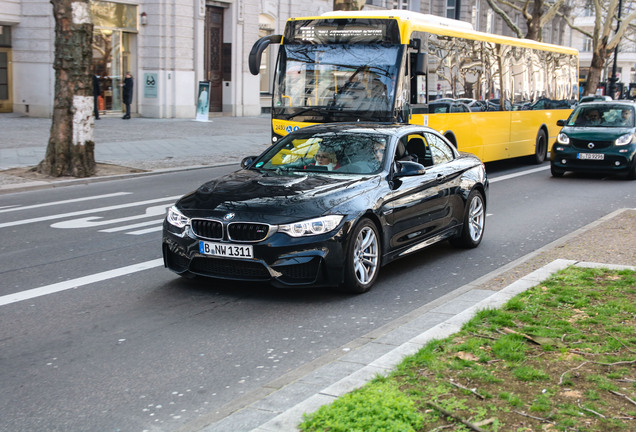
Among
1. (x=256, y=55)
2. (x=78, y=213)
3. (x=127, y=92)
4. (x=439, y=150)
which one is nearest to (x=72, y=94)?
(x=256, y=55)

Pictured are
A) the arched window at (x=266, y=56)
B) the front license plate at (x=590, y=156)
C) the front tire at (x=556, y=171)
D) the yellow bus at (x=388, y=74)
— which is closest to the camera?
the yellow bus at (x=388, y=74)

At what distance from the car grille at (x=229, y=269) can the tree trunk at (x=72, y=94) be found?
9.81 meters

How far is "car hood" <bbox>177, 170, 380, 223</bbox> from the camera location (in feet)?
24.0

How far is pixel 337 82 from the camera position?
48.9ft

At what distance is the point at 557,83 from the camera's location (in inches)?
972

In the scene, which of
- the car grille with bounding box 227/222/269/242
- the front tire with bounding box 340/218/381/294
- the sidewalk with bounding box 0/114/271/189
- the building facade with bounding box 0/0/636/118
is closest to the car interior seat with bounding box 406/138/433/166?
the front tire with bounding box 340/218/381/294

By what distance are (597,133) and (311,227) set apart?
12694 mm

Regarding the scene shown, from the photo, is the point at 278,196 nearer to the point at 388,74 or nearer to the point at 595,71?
the point at 388,74

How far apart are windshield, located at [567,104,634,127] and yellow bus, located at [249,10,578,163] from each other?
1.83 meters

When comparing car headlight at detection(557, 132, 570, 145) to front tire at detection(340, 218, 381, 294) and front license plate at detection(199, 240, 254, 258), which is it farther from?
front license plate at detection(199, 240, 254, 258)

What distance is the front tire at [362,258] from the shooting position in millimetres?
7445

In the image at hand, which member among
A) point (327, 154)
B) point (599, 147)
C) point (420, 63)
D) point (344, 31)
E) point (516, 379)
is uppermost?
point (344, 31)

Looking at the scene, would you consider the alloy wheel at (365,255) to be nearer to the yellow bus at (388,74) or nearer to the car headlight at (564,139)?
the yellow bus at (388,74)

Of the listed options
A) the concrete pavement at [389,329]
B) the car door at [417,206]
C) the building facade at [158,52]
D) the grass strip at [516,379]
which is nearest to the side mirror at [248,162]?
→ the car door at [417,206]
